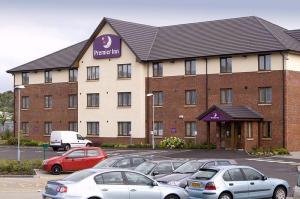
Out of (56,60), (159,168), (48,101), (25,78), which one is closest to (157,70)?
(56,60)

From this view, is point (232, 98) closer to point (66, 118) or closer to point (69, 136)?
point (69, 136)

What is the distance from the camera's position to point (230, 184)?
65.9ft

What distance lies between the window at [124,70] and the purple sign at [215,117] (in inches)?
444

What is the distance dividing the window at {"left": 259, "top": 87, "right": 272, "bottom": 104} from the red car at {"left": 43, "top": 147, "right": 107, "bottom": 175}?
2152cm

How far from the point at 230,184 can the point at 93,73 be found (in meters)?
44.3

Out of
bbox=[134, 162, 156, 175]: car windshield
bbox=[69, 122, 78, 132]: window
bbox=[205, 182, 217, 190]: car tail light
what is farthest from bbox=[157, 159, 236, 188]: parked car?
bbox=[69, 122, 78, 132]: window

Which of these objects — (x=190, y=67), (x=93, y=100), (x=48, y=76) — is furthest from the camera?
(x=48, y=76)

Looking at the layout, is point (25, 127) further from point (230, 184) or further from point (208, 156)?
point (230, 184)

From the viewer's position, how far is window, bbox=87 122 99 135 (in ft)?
207

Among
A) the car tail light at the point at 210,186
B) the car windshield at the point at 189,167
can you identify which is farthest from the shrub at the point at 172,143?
the car tail light at the point at 210,186

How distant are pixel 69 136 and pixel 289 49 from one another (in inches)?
812

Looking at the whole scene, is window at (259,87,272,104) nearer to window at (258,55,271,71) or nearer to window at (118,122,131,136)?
window at (258,55,271,71)

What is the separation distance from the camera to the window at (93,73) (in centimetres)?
6291

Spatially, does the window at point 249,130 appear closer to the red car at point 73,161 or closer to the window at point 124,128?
the window at point 124,128
